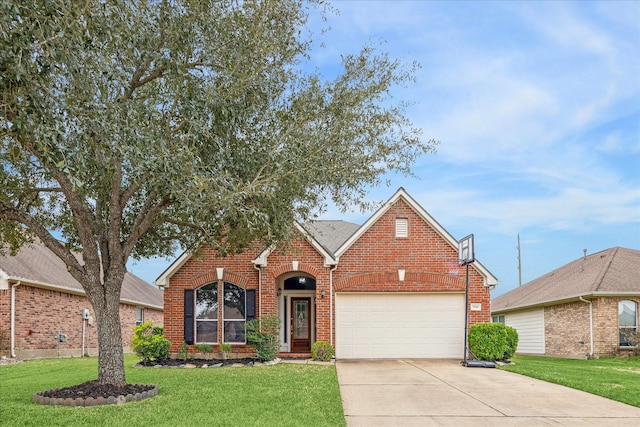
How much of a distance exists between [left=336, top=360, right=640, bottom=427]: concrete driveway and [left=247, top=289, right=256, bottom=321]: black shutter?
5.47 metres

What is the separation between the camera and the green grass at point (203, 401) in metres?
9.31

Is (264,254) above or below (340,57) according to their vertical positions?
below

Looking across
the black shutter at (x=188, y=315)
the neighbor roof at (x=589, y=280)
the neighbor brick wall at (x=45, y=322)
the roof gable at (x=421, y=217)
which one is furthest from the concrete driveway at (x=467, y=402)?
the neighbor brick wall at (x=45, y=322)

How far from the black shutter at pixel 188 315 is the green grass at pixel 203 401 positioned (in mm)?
3585

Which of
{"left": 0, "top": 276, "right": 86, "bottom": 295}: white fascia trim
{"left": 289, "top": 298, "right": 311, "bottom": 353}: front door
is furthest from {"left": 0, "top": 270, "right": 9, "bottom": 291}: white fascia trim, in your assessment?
{"left": 289, "top": 298, "right": 311, "bottom": 353}: front door

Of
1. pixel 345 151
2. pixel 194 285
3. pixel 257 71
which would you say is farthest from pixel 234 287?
pixel 257 71

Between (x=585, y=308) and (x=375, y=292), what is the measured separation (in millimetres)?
9004

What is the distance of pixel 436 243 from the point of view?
827 inches

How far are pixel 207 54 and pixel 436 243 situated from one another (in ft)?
38.5

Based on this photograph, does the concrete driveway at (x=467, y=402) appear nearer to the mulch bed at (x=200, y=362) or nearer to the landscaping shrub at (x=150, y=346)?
the mulch bed at (x=200, y=362)

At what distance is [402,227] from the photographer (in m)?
21.2

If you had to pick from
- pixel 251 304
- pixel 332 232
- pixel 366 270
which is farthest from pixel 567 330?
pixel 251 304

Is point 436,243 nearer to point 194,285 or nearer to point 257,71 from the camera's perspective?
point 194,285

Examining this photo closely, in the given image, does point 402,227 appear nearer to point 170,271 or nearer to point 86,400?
point 170,271
